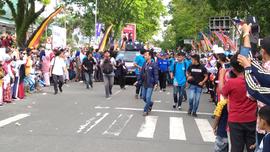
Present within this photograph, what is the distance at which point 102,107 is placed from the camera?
52.4ft

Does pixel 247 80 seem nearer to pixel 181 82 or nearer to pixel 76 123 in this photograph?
pixel 76 123

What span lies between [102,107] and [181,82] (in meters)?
2.71

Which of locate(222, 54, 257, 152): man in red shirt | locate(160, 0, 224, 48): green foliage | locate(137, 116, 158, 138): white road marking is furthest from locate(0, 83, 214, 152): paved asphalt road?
locate(160, 0, 224, 48): green foliage

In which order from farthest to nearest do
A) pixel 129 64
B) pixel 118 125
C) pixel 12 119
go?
pixel 129 64
pixel 12 119
pixel 118 125

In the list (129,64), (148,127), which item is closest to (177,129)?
(148,127)

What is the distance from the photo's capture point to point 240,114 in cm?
641

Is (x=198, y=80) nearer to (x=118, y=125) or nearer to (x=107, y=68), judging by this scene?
(x=118, y=125)

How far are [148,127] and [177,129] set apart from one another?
71cm

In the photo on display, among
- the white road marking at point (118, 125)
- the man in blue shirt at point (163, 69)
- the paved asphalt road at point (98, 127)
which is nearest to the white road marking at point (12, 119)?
the paved asphalt road at point (98, 127)

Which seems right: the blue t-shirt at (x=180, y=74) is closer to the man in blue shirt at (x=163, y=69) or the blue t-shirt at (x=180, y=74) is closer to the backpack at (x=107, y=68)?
the backpack at (x=107, y=68)

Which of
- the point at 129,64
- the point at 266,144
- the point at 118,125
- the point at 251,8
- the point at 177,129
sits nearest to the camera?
the point at 266,144

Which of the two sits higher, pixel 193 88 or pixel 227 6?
pixel 227 6

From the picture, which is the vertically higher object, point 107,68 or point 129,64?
point 107,68

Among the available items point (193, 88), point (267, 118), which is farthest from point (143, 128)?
point (267, 118)
